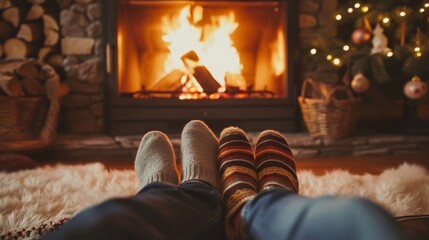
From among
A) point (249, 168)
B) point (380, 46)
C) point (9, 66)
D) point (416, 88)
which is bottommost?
point (249, 168)

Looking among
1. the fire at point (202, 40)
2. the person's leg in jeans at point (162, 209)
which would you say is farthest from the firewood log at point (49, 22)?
the person's leg in jeans at point (162, 209)

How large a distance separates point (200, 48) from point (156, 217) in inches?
65.1

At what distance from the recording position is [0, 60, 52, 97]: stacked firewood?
5.38 feet

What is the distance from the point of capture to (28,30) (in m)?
1.93

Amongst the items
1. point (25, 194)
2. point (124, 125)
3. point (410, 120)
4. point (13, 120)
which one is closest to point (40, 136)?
point (13, 120)

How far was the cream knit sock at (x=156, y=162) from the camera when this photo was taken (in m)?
0.94

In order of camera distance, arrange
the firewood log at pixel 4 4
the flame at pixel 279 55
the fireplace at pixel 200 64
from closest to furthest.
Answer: the firewood log at pixel 4 4
the fireplace at pixel 200 64
the flame at pixel 279 55

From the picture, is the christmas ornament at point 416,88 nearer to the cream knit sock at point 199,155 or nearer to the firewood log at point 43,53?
the cream knit sock at point 199,155

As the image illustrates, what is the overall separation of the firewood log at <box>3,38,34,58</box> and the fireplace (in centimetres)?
38

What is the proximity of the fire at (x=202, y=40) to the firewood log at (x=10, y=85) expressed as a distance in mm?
727

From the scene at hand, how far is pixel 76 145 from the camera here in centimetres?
184

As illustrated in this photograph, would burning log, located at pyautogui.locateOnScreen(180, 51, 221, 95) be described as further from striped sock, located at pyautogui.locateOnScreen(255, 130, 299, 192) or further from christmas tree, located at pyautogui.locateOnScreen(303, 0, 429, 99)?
striped sock, located at pyautogui.locateOnScreen(255, 130, 299, 192)

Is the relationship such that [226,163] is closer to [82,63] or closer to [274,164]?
[274,164]

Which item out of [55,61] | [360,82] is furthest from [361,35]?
[55,61]
